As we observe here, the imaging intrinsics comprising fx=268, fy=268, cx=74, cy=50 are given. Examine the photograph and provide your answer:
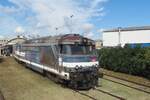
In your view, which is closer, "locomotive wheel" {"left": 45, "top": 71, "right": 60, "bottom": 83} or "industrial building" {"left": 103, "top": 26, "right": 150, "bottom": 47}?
"locomotive wheel" {"left": 45, "top": 71, "right": 60, "bottom": 83}

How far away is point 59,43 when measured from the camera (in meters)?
15.3

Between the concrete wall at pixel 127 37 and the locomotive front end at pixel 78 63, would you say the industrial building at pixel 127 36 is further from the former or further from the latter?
the locomotive front end at pixel 78 63

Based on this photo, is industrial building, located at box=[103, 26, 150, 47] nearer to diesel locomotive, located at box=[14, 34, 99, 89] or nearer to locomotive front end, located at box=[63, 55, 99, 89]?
diesel locomotive, located at box=[14, 34, 99, 89]

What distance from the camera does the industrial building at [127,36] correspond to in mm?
42938

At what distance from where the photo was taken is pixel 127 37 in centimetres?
4553

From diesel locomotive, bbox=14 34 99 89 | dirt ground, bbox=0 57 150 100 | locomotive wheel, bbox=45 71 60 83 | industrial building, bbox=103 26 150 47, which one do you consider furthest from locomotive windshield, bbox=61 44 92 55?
industrial building, bbox=103 26 150 47

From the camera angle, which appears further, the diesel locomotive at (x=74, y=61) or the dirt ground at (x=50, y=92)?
the diesel locomotive at (x=74, y=61)

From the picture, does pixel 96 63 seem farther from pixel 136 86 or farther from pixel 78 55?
pixel 136 86

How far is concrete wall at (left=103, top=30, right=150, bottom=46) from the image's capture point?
A: 141 ft

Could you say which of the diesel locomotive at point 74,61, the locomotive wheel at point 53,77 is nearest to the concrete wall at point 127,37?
the locomotive wheel at point 53,77

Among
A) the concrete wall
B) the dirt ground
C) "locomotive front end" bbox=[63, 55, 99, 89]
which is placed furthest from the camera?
the concrete wall

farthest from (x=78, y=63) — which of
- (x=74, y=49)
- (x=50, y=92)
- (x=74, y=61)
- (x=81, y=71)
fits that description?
(x=50, y=92)

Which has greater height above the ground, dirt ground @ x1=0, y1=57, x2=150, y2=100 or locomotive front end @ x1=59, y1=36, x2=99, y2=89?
locomotive front end @ x1=59, y1=36, x2=99, y2=89

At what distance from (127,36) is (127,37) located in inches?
6.7
